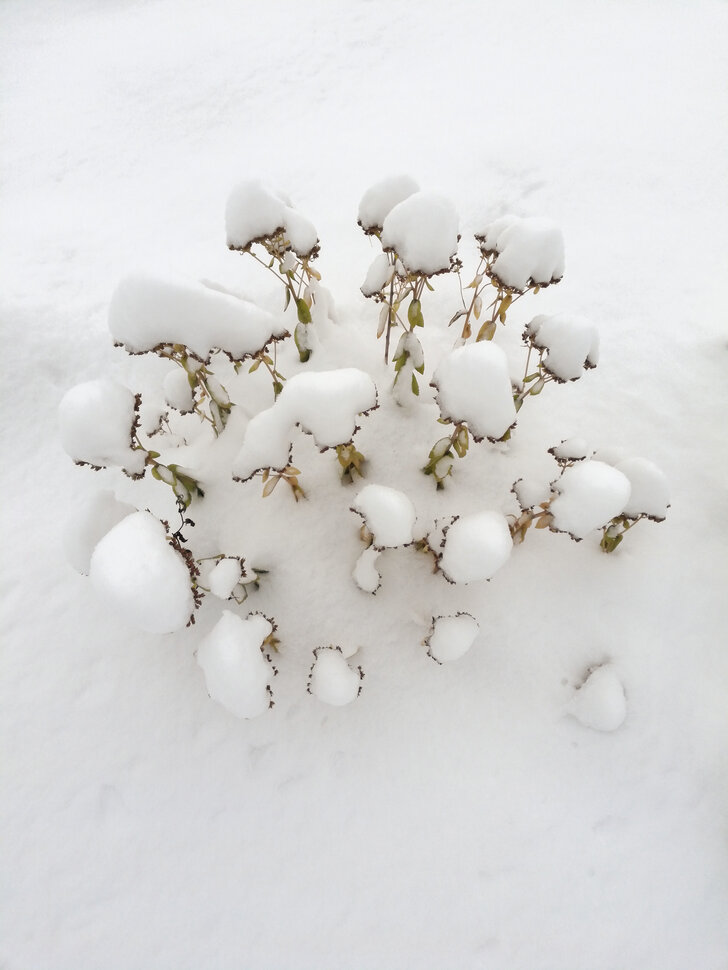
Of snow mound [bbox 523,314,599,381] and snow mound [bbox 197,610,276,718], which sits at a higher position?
snow mound [bbox 523,314,599,381]

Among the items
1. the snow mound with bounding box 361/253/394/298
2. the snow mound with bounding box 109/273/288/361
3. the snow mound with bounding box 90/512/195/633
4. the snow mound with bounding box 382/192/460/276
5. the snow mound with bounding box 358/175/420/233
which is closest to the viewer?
the snow mound with bounding box 90/512/195/633

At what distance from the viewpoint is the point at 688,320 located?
2.03m

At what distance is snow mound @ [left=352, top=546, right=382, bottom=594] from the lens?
1.48 meters

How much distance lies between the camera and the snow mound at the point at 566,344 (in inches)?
50.4

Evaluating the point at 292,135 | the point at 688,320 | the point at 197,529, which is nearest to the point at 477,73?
the point at 292,135

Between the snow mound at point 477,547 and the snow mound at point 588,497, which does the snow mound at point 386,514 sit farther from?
the snow mound at point 588,497

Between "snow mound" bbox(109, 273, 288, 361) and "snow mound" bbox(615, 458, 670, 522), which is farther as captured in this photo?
"snow mound" bbox(615, 458, 670, 522)

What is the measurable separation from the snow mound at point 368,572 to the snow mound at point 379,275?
776 mm

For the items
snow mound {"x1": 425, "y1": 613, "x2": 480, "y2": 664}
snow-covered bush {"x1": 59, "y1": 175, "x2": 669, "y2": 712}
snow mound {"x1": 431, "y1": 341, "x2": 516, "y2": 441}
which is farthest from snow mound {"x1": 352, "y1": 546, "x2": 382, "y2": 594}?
snow mound {"x1": 431, "y1": 341, "x2": 516, "y2": 441}

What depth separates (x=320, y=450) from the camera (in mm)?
1277

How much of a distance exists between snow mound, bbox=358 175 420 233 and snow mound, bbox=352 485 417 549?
78cm

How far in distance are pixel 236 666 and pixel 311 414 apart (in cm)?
56

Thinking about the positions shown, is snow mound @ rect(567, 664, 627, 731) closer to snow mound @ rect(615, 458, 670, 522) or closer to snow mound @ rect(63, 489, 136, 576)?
snow mound @ rect(615, 458, 670, 522)

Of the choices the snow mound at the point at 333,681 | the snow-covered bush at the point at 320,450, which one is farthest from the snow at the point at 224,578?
the snow mound at the point at 333,681
